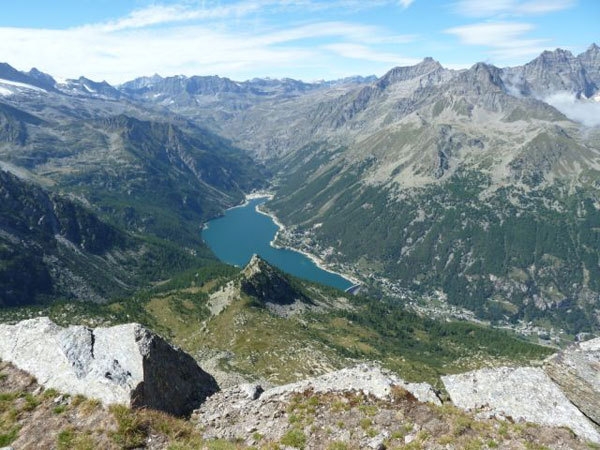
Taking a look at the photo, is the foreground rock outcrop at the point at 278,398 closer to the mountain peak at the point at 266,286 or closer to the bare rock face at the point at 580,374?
the bare rock face at the point at 580,374

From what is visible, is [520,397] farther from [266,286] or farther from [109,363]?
[266,286]

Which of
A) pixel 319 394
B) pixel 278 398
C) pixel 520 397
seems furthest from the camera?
pixel 278 398

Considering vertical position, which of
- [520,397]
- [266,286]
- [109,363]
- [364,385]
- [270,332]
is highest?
[109,363]

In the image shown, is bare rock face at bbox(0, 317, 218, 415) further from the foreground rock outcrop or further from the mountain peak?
the mountain peak

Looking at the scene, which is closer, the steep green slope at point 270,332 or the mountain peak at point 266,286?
the steep green slope at point 270,332

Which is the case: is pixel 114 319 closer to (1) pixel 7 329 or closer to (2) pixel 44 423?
(1) pixel 7 329

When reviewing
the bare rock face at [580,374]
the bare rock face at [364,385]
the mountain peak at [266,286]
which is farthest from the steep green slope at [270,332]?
the bare rock face at [580,374]

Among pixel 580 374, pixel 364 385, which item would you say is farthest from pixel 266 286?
pixel 580 374
